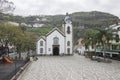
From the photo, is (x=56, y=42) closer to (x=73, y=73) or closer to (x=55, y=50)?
(x=55, y=50)

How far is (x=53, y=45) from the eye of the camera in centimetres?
9531

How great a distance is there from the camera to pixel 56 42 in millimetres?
96000

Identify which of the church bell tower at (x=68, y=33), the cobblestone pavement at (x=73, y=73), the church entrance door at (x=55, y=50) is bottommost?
the cobblestone pavement at (x=73, y=73)

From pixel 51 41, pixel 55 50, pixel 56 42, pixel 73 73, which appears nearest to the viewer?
pixel 73 73

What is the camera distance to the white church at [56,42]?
310 ft

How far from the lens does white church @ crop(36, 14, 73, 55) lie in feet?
310

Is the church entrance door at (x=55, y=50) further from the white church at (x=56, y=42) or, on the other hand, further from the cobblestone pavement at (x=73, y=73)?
the cobblestone pavement at (x=73, y=73)

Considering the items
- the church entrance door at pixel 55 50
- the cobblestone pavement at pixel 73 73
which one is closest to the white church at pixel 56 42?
the church entrance door at pixel 55 50

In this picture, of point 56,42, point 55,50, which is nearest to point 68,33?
point 56,42

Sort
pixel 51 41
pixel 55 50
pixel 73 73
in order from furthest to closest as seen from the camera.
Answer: pixel 55 50 < pixel 51 41 < pixel 73 73

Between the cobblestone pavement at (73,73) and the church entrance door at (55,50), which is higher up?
the church entrance door at (55,50)

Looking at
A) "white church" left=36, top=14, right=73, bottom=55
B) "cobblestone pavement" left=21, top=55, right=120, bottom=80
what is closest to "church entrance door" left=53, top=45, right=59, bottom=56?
"white church" left=36, top=14, right=73, bottom=55

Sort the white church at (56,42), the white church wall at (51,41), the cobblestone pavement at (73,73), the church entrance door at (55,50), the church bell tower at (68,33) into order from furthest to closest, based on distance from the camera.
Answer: the church entrance door at (55,50), the church bell tower at (68,33), the white church at (56,42), the white church wall at (51,41), the cobblestone pavement at (73,73)

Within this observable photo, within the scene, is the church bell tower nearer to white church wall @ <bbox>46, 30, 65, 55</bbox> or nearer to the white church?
the white church
